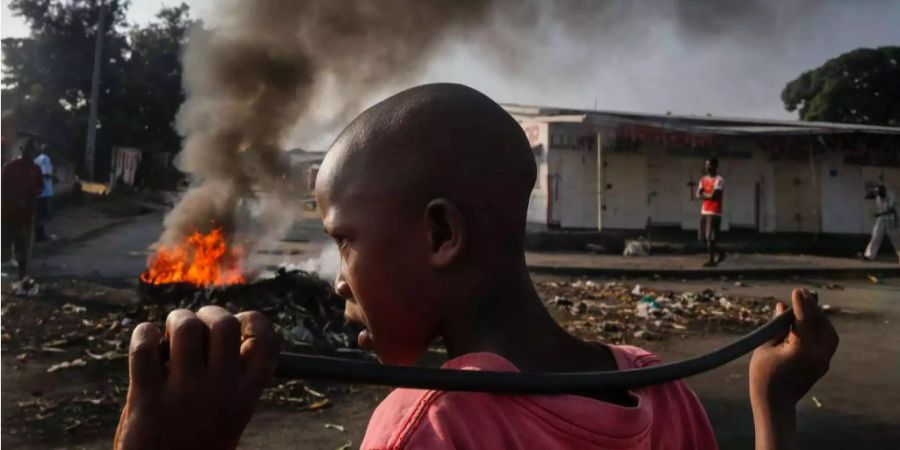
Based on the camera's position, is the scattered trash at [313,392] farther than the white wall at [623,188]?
No

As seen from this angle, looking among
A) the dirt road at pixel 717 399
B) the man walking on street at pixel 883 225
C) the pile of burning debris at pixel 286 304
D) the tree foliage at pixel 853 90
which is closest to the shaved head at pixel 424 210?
the dirt road at pixel 717 399

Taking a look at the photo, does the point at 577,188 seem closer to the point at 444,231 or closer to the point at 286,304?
the point at 286,304

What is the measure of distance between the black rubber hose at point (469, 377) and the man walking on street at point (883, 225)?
30.3ft

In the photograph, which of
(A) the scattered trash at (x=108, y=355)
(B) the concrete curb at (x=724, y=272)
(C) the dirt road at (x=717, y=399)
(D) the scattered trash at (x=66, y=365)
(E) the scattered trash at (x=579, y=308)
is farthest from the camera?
(B) the concrete curb at (x=724, y=272)

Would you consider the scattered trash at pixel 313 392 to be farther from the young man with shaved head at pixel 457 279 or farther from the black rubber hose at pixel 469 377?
the black rubber hose at pixel 469 377

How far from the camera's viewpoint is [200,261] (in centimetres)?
733

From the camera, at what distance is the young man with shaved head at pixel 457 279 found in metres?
0.65

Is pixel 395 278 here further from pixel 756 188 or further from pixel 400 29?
pixel 756 188

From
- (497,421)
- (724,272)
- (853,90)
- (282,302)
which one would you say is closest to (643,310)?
(724,272)

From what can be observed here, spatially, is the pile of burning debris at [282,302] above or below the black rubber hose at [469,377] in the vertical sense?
below

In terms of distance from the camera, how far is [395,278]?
0.74 m

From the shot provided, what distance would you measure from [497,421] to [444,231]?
19cm

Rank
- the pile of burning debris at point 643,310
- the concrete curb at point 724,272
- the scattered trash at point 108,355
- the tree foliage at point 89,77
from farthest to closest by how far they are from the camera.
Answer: the concrete curb at point 724,272
the tree foliage at point 89,77
the pile of burning debris at point 643,310
the scattered trash at point 108,355

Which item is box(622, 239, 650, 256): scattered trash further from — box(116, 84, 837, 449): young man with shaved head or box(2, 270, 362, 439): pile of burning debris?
box(116, 84, 837, 449): young man with shaved head
